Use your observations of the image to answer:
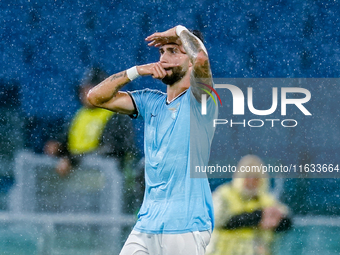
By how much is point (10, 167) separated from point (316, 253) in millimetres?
3870

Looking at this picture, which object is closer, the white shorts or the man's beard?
the white shorts

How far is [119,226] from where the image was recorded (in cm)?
508

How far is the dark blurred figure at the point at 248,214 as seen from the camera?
4.27 m

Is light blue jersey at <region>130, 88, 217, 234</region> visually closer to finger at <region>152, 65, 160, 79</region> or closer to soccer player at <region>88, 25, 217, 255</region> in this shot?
soccer player at <region>88, 25, 217, 255</region>

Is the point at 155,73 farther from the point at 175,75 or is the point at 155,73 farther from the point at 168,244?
the point at 168,244

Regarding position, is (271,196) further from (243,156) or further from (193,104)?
(193,104)

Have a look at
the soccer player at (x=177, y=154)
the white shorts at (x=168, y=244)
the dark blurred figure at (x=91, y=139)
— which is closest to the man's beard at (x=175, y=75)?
the soccer player at (x=177, y=154)

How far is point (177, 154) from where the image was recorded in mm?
2016

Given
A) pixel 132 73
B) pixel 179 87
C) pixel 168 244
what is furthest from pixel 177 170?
pixel 132 73

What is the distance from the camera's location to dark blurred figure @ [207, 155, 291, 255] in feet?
14.0

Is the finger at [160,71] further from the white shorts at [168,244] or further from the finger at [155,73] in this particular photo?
the white shorts at [168,244]

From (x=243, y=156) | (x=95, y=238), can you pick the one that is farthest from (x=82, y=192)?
(x=243, y=156)

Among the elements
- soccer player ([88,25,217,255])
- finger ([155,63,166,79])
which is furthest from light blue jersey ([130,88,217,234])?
finger ([155,63,166,79])

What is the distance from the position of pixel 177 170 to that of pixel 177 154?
8cm
